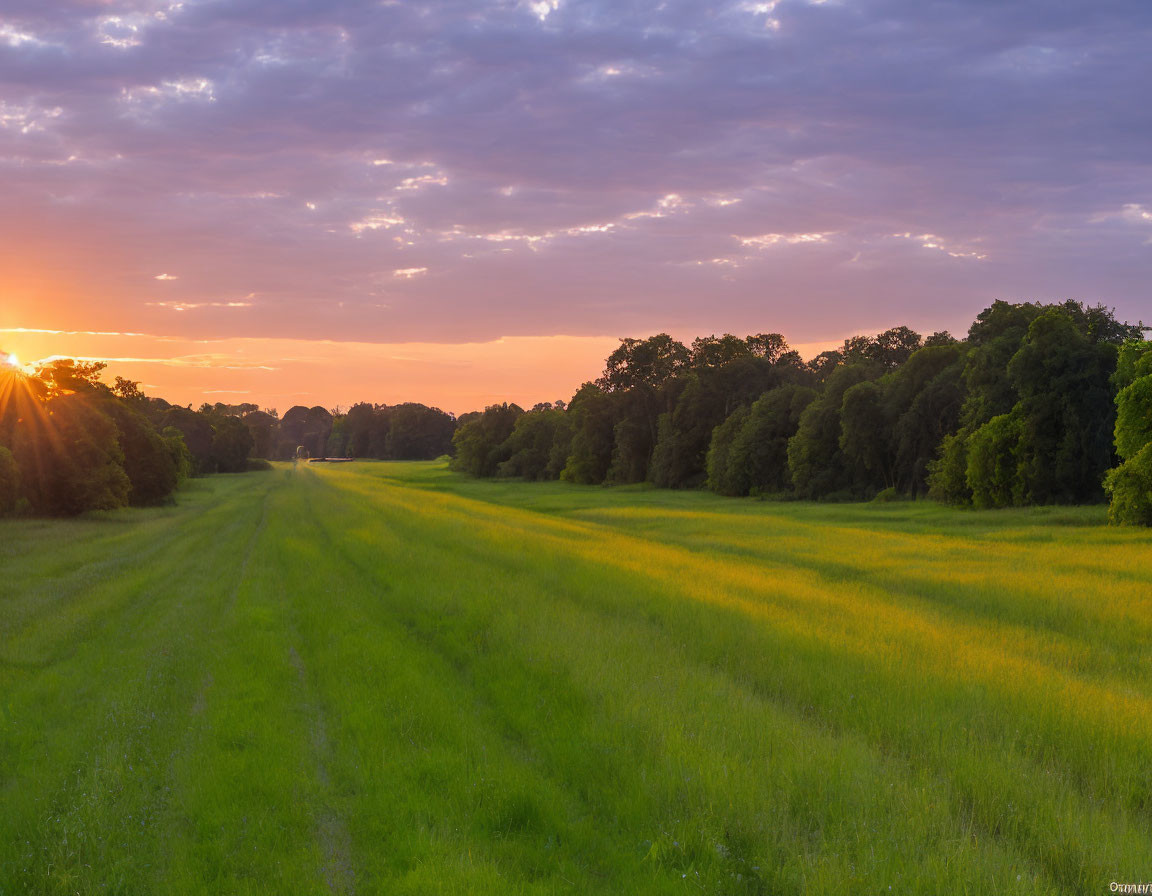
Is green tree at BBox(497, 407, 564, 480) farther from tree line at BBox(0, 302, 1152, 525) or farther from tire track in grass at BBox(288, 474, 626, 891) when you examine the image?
tire track in grass at BBox(288, 474, 626, 891)

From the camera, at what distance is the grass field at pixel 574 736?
6.26 metres

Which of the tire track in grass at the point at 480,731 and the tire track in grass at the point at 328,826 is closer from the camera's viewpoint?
the tire track in grass at the point at 328,826

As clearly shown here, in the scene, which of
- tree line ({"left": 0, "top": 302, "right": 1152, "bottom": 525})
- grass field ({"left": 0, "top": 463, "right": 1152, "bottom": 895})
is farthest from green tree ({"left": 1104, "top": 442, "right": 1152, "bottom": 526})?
grass field ({"left": 0, "top": 463, "right": 1152, "bottom": 895})

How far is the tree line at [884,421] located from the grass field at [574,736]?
2402cm

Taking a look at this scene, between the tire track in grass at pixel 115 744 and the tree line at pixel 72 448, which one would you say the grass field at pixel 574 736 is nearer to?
the tire track in grass at pixel 115 744

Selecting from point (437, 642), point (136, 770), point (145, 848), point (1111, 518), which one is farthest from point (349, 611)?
point (1111, 518)

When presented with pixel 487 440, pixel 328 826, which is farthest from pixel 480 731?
pixel 487 440

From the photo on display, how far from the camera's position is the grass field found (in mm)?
6262

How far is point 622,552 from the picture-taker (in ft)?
87.2

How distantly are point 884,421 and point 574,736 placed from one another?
5703cm

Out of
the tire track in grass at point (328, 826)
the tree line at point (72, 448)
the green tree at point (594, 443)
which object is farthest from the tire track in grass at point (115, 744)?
the green tree at point (594, 443)

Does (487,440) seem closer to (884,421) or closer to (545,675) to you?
(884,421)

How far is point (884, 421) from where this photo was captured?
6056 cm

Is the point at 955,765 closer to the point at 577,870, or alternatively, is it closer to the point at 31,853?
the point at 577,870
